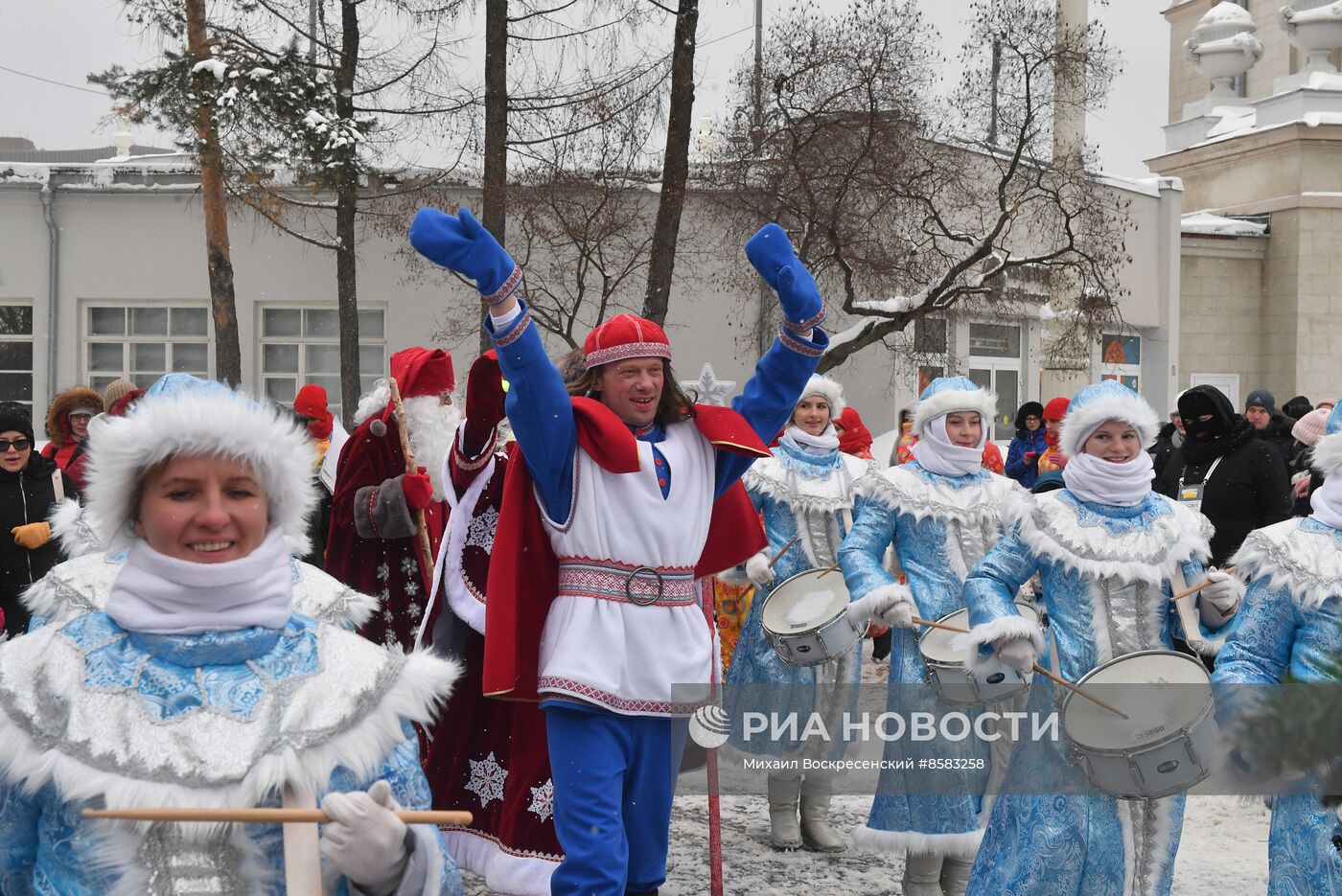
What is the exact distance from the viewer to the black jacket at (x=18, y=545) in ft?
23.7

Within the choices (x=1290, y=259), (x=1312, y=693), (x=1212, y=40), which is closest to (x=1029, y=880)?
(x=1312, y=693)

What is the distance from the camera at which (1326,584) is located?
12.6 feet

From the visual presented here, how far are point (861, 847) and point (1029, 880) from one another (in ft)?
4.75

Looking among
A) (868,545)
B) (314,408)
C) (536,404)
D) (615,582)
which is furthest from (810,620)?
(314,408)

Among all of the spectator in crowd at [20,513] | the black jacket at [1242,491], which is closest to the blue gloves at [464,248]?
the spectator in crowd at [20,513]

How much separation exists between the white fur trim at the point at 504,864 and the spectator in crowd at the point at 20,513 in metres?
3.00

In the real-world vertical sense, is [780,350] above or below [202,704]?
above

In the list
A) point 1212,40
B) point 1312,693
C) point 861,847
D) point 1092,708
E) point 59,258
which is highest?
point 1212,40

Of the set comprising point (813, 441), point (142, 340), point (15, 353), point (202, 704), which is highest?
point (142, 340)

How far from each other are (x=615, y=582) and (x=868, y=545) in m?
1.98

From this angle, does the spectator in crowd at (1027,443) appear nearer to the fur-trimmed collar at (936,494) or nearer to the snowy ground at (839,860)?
the snowy ground at (839,860)

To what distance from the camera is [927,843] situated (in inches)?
216

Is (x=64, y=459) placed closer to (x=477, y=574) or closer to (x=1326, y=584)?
(x=477, y=574)

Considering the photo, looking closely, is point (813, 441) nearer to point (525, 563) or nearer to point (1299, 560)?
point (525, 563)
